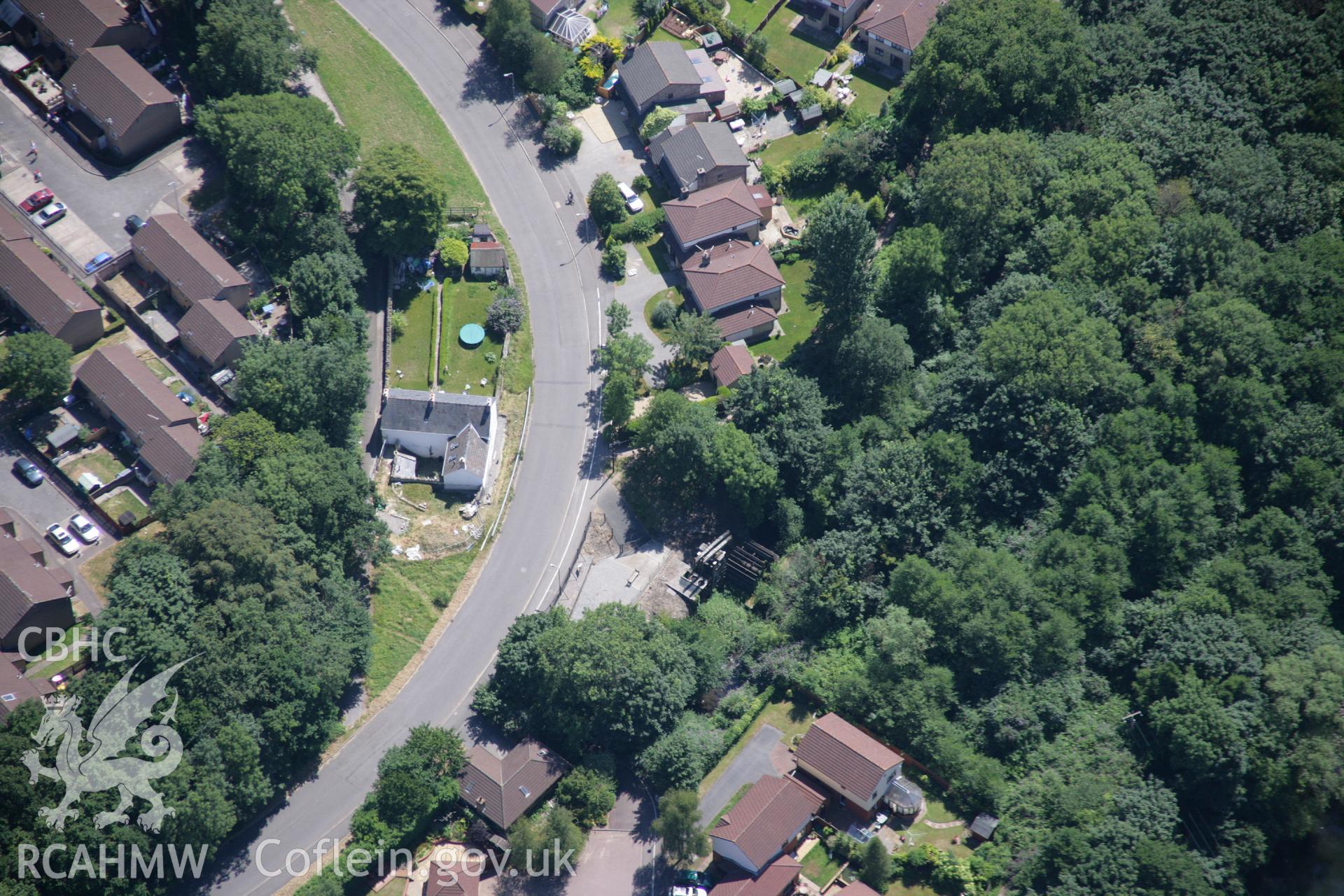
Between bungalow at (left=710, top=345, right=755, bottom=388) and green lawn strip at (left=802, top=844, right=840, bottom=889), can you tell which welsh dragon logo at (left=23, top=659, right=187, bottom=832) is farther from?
bungalow at (left=710, top=345, right=755, bottom=388)

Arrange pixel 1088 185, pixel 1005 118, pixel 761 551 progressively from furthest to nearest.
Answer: pixel 1005 118 < pixel 1088 185 < pixel 761 551

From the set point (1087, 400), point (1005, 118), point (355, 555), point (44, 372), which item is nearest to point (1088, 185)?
point (1005, 118)

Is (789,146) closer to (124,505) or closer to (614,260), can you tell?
(614,260)

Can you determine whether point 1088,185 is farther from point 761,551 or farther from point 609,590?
point 609,590

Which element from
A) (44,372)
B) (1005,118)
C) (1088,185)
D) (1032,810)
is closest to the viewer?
(1032,810)

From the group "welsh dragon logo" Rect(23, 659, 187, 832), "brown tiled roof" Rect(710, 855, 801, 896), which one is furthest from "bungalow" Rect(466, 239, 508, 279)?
"brown tiled roof" Rect(710, 855, 801, 896)

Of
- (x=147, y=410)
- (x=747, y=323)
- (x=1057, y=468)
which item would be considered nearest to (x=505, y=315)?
(x=747, y=323)
